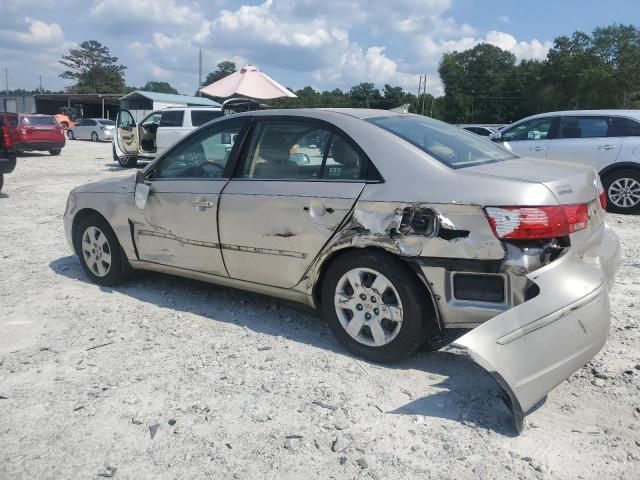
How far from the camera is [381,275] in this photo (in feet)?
11.2

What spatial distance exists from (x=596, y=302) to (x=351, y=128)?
1.78 meters

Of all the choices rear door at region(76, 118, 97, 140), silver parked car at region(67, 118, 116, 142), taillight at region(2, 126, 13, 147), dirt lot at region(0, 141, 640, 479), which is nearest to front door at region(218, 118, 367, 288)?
dirt lot at region(0, 141, 640, 479)

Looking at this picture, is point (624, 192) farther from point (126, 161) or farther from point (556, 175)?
point (126, 161)

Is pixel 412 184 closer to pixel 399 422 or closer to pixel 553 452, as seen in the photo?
pixel 399 422

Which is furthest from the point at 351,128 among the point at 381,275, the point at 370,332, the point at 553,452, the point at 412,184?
the point at 553,452

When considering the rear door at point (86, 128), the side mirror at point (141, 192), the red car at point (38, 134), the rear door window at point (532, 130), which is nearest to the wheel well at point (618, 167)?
the rear door window at point (532, 130)

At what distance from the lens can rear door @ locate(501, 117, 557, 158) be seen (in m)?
9.54

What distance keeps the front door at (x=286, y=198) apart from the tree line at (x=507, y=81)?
37147mm

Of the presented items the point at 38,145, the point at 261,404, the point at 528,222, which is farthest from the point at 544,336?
the point at 38,145

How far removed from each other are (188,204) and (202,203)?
0.16 metres

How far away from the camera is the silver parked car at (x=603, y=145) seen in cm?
891

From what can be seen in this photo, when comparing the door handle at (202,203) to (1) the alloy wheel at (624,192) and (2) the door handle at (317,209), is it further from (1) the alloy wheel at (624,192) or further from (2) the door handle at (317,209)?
(1) the alloy wheel at (624,192)

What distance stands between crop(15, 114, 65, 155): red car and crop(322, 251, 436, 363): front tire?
1980 centimetres

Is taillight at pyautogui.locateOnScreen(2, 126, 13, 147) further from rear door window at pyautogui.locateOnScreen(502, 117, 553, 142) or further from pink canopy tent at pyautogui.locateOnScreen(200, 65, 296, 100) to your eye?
rear door window at pyautogui.locateOnScreen(502, 117, 553, 142)
